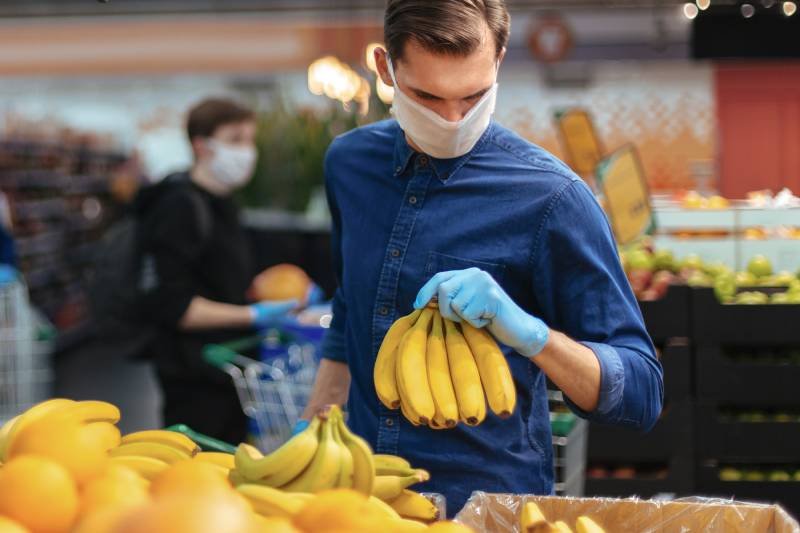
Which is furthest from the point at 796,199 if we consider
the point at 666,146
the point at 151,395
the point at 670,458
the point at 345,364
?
the point at 666,146

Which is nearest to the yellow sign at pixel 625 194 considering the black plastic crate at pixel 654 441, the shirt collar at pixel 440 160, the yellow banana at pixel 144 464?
the black plastic crate at pixel 654 441

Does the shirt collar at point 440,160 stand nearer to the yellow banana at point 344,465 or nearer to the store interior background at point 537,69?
the yellow banana at point 344,465

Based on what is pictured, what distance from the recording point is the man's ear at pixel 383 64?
206cm

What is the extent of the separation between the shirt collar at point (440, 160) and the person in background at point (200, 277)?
2351 mm

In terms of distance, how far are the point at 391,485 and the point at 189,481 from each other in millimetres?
358

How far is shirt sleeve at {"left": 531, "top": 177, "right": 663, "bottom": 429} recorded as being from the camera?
6.12ft

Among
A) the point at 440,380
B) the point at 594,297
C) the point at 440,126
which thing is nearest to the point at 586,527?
the point at 440,380

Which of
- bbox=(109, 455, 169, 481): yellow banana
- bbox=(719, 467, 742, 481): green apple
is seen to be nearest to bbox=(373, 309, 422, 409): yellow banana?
bbox=(109, 455, 169, 481): yellow banana

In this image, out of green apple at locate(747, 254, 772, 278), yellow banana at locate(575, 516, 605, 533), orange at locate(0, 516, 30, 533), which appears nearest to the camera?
orange at locate(0, 516, 30, 533)

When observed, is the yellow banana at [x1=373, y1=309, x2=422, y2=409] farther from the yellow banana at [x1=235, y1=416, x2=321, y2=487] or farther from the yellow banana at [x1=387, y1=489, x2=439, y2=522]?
the yellow banana at [x1=235, y1=416, x2=321, y2=487]

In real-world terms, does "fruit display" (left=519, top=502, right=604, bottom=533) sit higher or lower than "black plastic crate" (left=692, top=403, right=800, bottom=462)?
higher

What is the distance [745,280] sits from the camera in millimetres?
4648

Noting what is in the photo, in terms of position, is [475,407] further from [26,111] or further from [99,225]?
[26,111]

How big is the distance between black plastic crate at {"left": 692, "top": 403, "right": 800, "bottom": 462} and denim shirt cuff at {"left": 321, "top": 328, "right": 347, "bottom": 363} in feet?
8.11
